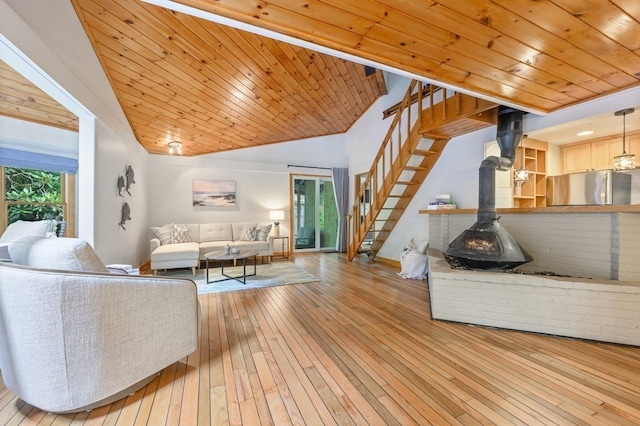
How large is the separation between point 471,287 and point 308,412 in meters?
2.06

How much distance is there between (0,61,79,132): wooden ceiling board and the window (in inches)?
26.2

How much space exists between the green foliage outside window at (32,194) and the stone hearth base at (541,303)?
491 centimetres

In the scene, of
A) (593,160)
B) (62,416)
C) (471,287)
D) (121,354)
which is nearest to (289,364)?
(121,354)

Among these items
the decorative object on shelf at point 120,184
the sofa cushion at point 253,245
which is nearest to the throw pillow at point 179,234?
the sofa cushion at point 253,245

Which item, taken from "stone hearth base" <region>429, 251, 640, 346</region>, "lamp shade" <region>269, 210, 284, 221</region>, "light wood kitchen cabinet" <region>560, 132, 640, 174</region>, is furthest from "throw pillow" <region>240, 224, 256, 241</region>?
"light wood kitchen cabinet" <region>560, 132, 640, 174</region>

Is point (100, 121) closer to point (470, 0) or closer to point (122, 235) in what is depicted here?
point (122, 235)

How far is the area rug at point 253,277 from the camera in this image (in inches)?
155

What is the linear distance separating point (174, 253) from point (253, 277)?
145 cm

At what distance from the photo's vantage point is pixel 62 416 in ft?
4.85

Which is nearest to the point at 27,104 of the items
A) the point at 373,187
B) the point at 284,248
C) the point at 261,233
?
the point at 261,233

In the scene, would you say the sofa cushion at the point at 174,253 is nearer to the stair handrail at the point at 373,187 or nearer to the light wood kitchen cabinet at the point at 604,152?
the stair handrail at the point at 373,187

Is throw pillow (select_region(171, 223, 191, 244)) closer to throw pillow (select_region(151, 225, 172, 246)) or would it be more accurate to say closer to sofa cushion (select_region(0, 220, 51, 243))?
throw pillow (select_region(151, 225, 172, 246))

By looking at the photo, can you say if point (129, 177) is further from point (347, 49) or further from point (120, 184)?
point (347, 49)

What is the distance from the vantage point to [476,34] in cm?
167
